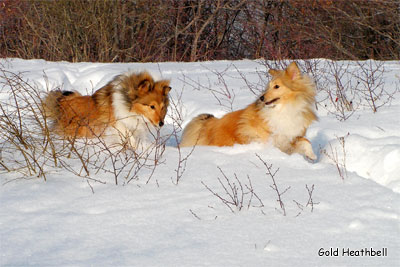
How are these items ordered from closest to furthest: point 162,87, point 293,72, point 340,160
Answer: point 340,160, point 293,72, point 162,87

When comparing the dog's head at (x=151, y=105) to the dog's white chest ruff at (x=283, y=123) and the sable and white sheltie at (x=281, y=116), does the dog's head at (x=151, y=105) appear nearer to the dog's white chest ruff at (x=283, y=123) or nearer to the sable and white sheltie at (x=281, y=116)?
the sable and white sheltie at (x=281, y=116)

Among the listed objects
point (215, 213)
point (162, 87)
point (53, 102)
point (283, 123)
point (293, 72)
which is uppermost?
point (293, 72)

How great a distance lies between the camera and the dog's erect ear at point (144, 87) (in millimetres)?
5441

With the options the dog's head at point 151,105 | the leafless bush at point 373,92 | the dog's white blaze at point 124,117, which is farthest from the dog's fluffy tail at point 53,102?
the leafless bush at point 373,92

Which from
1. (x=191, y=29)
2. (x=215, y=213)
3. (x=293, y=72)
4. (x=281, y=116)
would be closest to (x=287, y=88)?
(x=293, y=72)

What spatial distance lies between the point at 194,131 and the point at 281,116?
44.8 inches

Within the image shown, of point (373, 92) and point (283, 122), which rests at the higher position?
point (373, 92)

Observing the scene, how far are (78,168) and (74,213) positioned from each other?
0.97 m

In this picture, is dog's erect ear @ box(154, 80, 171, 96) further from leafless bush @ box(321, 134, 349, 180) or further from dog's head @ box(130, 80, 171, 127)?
leafless bush @ box(321, 134, 349, 180)

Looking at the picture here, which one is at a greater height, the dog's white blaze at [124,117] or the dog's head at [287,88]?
the dog's head at [287,88]

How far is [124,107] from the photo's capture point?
5.50 meters

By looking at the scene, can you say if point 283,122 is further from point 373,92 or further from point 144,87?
point 373,92

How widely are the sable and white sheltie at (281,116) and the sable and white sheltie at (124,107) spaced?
0.79m

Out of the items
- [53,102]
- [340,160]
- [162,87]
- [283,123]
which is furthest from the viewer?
[53,102]
